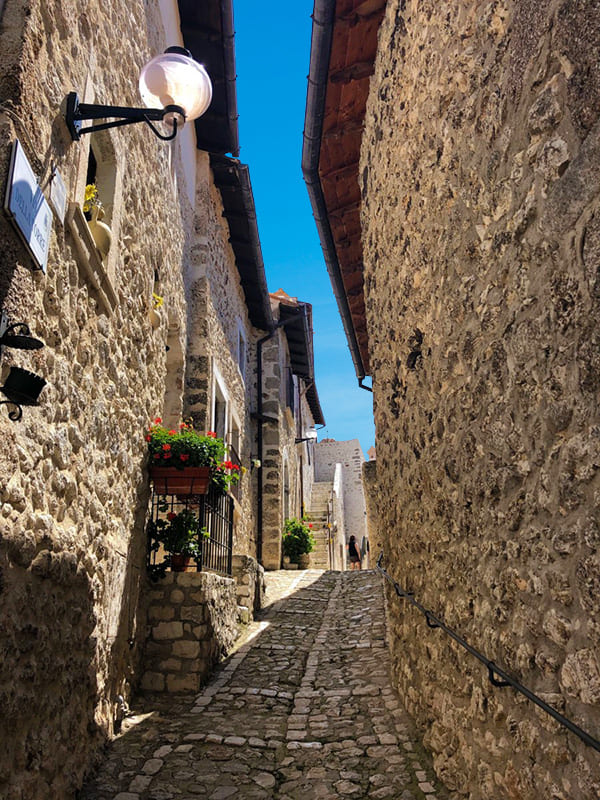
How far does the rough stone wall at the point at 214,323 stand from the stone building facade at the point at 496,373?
14.1 feet

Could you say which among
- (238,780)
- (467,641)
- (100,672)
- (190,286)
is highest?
(190,286)

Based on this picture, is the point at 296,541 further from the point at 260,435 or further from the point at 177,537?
the point at 177,537

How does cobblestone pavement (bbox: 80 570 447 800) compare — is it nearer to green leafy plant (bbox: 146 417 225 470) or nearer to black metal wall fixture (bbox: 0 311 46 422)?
green leafy plant (bbox: 146 417 225 470)

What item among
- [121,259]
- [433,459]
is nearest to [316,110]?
[121,259]

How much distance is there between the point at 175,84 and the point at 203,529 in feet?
11.9

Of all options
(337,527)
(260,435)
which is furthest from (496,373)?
(337,527)

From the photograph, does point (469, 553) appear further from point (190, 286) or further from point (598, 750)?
point (190, 286)

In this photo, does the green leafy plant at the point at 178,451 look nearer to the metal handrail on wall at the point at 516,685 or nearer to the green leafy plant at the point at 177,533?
the green leafy plant at the point at 177,533

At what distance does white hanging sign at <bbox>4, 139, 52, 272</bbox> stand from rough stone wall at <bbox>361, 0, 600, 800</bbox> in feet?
6.43

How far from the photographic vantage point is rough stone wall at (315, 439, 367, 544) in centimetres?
2691

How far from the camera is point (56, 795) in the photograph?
3.02 m

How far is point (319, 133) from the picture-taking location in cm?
558

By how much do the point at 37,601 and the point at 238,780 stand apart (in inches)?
64.9

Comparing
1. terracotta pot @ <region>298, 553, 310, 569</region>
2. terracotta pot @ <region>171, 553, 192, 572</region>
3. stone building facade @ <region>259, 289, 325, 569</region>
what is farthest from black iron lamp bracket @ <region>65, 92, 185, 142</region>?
terracotta pot @ <region>298, 553, 310, 569</region>
